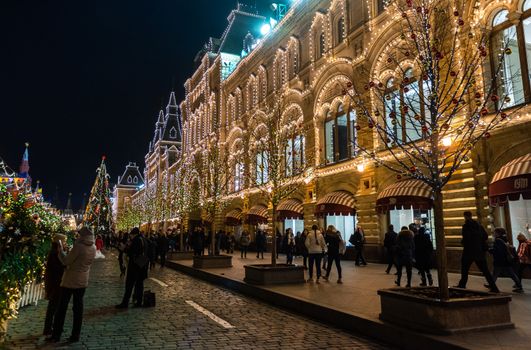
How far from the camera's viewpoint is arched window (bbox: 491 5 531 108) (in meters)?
14.3

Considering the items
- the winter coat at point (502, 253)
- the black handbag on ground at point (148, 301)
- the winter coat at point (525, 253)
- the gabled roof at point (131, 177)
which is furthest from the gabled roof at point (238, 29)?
the gabled roof at point (131, 177)

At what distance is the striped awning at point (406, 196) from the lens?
1614 cm

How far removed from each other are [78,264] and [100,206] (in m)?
42.4

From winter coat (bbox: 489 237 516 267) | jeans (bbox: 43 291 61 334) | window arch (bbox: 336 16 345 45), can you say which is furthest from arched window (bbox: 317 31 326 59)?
jeans (bbox: 43 291 61 334)

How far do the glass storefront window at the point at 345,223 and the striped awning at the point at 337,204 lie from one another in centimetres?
146

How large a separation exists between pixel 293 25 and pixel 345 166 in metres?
11.9

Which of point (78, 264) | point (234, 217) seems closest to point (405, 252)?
point (78, 264)

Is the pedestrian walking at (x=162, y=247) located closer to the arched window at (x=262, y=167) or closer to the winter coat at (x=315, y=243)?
the arched window at (x=262, y=167)

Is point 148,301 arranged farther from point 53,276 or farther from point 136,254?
point 53,276

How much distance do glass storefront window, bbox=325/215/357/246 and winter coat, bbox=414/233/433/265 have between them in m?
10.4

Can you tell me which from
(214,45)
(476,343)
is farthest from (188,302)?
(214,45)

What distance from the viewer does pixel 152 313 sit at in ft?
31.5

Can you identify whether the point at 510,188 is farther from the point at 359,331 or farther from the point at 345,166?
the point at 345,166

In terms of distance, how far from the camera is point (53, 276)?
7785mm
